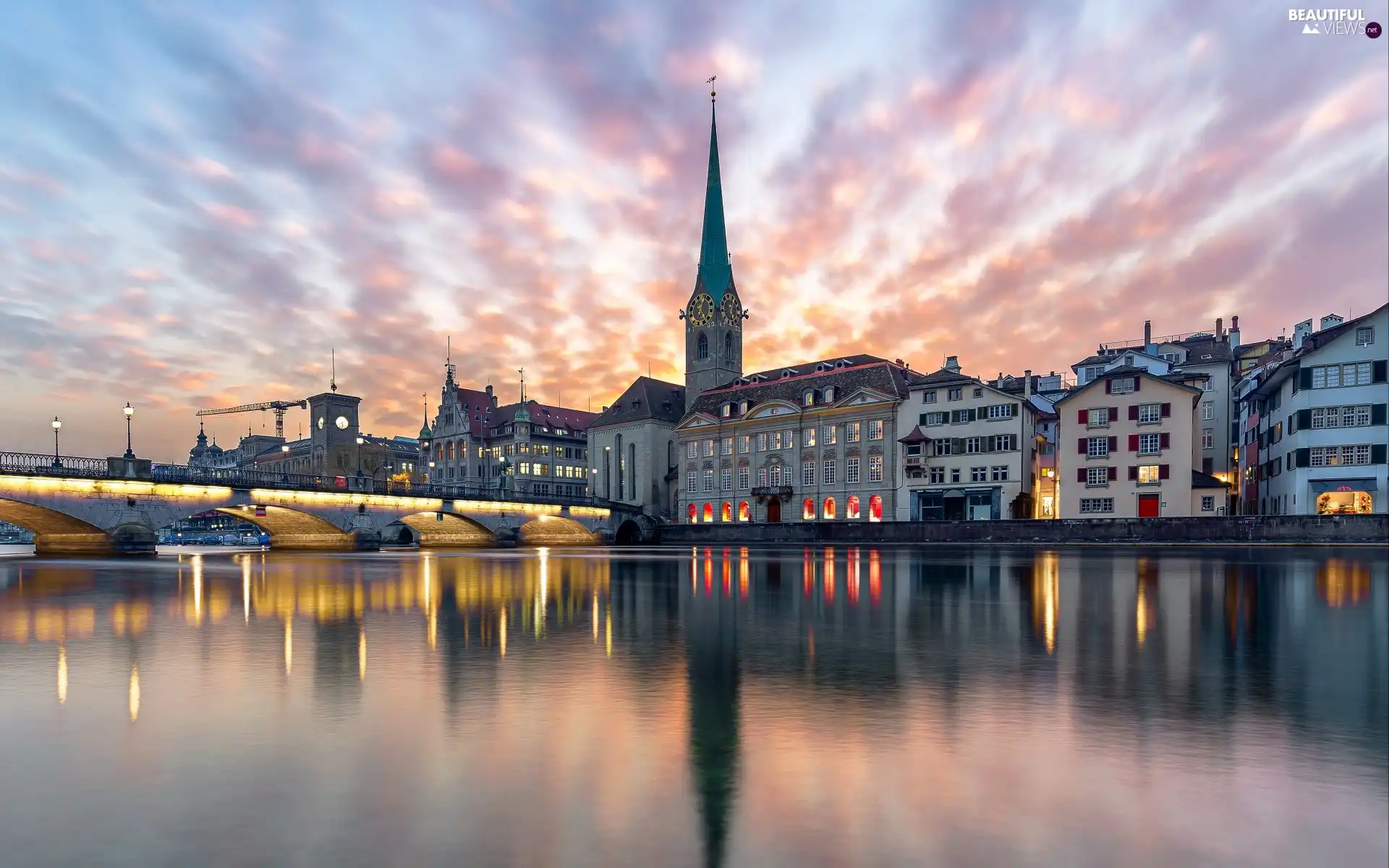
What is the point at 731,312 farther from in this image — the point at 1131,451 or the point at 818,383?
the point at 1131,451

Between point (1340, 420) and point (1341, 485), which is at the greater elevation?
point (1340, 420)

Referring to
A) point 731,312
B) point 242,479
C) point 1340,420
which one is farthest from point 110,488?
point 731,312

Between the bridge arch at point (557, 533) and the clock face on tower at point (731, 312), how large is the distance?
162ft

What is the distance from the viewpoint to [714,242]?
14562cm

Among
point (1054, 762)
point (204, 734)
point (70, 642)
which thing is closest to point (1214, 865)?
point (1054, 762)

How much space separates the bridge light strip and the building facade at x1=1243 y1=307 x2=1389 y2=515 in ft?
289

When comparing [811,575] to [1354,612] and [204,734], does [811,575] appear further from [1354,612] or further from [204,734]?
[204,734]

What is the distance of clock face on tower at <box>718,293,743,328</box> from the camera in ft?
464

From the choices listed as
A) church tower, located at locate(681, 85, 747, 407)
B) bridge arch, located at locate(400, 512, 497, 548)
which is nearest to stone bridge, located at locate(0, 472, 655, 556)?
bridge arch, located at locate(400, 512, 497, 548)

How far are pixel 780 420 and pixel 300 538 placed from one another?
192 feet

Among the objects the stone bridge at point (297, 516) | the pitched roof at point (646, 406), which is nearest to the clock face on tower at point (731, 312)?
the pitched roof at point (646, 406)

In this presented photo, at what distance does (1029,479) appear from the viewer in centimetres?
8512

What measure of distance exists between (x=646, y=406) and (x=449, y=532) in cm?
4541

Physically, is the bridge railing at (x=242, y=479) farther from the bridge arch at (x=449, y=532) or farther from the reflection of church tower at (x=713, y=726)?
the reflection of church tower at (x=713, y=726)
